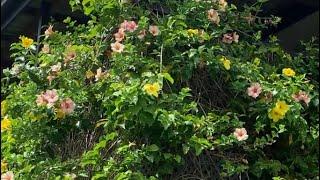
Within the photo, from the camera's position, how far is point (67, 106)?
2.56 metres

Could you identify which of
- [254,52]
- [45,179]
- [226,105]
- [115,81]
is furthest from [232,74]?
[45,179]

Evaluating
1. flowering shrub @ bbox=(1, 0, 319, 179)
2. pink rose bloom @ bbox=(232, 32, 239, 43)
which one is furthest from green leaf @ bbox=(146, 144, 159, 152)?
pink rose bloom @ bbox=(232, 32, 239, 43)

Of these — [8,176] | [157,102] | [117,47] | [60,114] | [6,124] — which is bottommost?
[8,176]

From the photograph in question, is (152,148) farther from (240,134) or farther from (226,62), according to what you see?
(226,62)

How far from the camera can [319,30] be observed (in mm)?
4570

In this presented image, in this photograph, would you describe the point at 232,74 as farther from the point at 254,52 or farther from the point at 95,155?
the point at 95,155

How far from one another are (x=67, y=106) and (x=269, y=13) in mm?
2160

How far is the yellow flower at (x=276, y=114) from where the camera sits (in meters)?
2.47

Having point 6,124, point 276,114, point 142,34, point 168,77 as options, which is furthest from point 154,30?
point 6,124

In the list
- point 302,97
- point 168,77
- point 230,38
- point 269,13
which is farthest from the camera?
point 269,13

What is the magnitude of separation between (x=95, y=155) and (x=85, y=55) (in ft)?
1.89

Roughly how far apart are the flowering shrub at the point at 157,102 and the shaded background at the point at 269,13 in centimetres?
124

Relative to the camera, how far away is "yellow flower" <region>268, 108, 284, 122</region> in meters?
2.47

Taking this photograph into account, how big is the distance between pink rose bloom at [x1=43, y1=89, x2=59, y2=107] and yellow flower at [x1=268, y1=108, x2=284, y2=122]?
916mm
